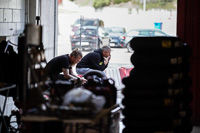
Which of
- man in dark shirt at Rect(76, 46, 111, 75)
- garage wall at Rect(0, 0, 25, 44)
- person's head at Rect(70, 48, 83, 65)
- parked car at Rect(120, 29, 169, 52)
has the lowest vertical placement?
man in dark shirt at Rect(76, 46, 111, 75)

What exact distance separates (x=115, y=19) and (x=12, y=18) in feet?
37.0

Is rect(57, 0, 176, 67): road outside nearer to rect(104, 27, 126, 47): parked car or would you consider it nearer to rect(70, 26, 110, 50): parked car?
rect(104, 27, 126, 47): parked car

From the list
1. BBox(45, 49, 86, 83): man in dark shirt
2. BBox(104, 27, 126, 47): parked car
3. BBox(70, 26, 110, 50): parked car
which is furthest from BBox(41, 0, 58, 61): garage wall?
BBox(104, 27, 126, 47): parked car

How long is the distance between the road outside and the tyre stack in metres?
10.8

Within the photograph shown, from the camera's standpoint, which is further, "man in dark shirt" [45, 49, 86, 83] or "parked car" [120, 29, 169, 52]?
"parked car" [120, 29, 169, 52]

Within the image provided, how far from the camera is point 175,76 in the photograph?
4.66m

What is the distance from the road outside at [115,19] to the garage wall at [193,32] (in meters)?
8.46

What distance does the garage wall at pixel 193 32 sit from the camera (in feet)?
22.9

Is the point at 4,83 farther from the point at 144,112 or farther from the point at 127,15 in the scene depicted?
the point at 127,15

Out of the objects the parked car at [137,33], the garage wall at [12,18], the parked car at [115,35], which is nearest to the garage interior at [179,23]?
the garage wall at [12,18]

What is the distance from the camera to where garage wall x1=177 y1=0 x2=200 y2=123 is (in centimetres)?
698

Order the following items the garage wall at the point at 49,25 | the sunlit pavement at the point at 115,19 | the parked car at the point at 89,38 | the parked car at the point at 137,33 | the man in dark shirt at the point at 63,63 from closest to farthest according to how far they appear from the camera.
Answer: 1. the man in dark shirt at the point at 63,63
2. the garage wall at the point at 49,25
3. the parked car at the point at 89,38
4. the parked car at the point at 137,33
5. the sunlit pavement at the point at 115,19

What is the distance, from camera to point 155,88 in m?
4.50

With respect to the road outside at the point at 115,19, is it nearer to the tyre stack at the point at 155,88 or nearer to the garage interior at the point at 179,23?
the garage interior at the point at 179,23
